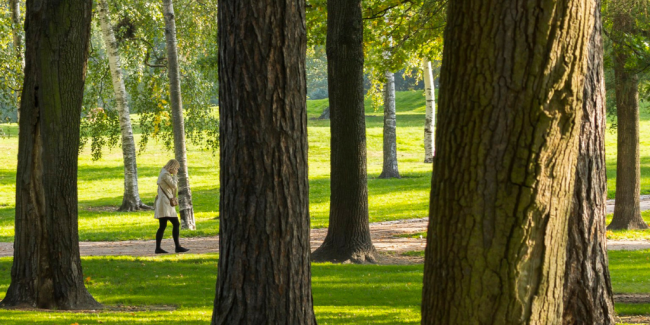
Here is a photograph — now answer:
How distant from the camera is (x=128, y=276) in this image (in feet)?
36.0

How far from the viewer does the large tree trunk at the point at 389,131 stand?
2956cm

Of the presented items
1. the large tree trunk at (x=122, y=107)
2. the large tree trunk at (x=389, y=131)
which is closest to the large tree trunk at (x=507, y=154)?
the large tree trunk at (x=122, y=107)

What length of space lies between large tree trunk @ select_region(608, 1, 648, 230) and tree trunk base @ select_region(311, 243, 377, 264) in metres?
7.17

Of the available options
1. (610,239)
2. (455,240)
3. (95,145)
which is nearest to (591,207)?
(455,240)

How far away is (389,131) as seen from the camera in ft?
98.9

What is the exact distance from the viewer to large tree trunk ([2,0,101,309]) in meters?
8.16

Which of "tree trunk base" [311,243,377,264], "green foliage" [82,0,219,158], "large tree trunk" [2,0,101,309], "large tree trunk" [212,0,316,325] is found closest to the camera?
"large tree trunk" [212,0,316,325]

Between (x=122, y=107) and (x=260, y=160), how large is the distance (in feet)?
58.0

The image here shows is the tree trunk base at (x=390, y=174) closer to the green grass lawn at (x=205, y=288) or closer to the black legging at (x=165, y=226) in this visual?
the green grass lawn at (x=205, y=288)

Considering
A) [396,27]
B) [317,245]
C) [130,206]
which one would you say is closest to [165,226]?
[317,245]

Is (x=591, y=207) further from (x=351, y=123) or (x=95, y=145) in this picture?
(x=95, y=145)

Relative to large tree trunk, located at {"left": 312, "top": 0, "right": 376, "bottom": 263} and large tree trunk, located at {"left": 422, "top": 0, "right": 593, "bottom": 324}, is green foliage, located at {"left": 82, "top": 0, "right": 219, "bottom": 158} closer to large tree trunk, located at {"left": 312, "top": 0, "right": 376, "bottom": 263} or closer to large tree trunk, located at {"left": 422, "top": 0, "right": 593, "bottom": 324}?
large tree trunk, located at {"left": 312, "top": 0, "right": 376, "bottom": 263}

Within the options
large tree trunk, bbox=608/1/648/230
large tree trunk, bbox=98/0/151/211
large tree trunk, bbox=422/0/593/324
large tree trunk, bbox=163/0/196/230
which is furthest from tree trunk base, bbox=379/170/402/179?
large tree trunk, bbox=422/0/593/324

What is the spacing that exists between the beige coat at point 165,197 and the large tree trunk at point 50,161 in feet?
15.4
